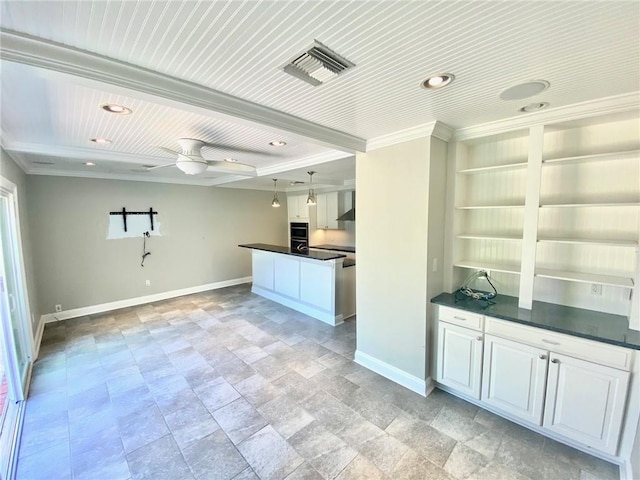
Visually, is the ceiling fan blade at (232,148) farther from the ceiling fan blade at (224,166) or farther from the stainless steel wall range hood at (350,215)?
the stainless steel wall range hood at (350,215)

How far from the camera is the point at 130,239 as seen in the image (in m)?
5.27

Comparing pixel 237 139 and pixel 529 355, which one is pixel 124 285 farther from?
pixel 529 355

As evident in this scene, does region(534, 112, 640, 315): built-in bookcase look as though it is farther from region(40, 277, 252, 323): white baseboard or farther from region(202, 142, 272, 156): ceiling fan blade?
region(40, 277, 252, 323): white baseboard

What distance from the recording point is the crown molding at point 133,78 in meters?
1.16

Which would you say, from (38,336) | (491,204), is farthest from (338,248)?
(38,336)

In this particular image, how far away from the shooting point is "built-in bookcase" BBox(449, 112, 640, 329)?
2107mm

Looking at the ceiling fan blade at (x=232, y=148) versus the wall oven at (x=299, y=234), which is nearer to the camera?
the ceiling fan blade at (x=232, y=148)

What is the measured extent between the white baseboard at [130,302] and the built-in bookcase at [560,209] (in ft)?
17.6

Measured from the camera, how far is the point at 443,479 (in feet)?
5.86

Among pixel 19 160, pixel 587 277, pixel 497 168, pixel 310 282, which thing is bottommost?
pixel 310 282

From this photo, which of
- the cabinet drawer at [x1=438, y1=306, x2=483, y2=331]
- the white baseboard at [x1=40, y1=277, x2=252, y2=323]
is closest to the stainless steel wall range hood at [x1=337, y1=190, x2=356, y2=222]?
the white baseboard at [x1=40, y1=277, x2=252, y2=323]

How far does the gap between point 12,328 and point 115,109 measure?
7.85ft

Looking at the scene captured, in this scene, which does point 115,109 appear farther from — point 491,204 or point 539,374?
point 539,374

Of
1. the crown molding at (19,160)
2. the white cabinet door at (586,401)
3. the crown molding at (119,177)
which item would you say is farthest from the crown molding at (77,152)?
the white cabinet door at (586,401)
